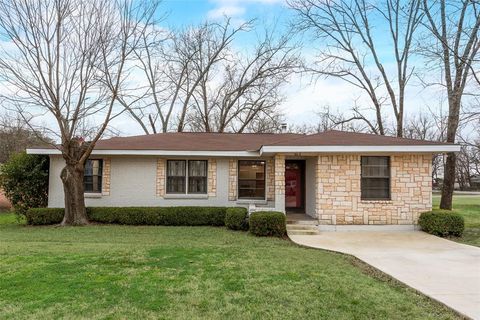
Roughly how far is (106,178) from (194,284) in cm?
959

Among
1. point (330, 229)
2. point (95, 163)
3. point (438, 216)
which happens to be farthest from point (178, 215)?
point (438, 216)

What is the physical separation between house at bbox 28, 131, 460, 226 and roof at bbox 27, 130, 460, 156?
0.03m

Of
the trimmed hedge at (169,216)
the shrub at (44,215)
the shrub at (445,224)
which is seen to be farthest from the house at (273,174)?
the shrub at (44,215)

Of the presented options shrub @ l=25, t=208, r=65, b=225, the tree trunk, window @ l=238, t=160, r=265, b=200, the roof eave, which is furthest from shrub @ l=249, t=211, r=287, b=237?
shrub @ l=25, t=208, r=65, b=225

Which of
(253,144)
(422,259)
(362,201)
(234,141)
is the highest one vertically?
(234,141)

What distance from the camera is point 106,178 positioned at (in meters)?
13.6

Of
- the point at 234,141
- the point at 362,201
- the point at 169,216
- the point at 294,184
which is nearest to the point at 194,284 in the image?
the point at 362,201

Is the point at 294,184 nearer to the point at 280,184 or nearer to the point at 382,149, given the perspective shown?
the point at 280,184

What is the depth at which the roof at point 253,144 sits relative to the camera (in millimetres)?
10665

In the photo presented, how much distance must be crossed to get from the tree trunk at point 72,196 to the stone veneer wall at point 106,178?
1199 millimetres

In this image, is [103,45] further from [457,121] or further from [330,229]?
[457,121]

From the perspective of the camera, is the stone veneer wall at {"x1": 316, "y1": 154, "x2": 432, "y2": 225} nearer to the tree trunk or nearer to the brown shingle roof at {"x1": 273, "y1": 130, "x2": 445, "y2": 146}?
the brown shingle roof at {"x1": 273, "y1": 130, "x2": 445, "y2": 146}

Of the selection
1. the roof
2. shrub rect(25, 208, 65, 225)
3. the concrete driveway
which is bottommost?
the concrete driveway

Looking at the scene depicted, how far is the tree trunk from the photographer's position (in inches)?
482
